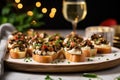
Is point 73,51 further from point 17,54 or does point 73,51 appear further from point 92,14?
point 92,14

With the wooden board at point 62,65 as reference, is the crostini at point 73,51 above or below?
above

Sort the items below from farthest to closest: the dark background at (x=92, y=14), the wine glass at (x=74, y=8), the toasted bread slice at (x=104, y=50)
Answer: the dark background at (x=92, y=14) < the wine glass at (x=74, y=8) < the toasted bread slice at (x=104, y=50)

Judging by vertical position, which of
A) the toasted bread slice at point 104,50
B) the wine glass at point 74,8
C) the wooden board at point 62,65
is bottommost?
the wooden board at point 62,65

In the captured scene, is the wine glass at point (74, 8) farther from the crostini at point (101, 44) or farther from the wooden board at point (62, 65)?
the wooden board at point (62, 65)

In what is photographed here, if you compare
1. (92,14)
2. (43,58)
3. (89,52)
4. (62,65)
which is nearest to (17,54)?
(43,58)

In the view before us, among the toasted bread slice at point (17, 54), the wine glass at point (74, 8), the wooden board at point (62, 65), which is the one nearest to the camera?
the wooden board at point (62, 65)

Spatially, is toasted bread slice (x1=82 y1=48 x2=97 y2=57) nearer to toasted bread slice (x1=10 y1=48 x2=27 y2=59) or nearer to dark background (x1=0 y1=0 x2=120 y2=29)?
toasted bread slice (x1=10 y1=48 x2=27 y2=59)

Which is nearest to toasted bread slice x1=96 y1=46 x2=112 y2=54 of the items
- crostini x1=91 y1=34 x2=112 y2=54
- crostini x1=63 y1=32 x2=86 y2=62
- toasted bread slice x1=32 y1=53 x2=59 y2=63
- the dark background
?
crostini x1=91 y1=34 x2=112 y2=54

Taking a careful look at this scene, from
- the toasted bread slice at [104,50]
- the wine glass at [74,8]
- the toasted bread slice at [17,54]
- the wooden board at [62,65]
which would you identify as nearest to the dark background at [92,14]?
the wine glass at [74,8]

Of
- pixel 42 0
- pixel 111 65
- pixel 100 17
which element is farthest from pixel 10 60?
pixel 100 17

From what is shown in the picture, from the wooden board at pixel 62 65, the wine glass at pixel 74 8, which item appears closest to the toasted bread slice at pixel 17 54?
the wooden board at pixel 62 65

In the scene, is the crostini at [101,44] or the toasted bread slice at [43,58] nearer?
the toasted bread slice at [43,58]

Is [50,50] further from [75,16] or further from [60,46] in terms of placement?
[75,16]
